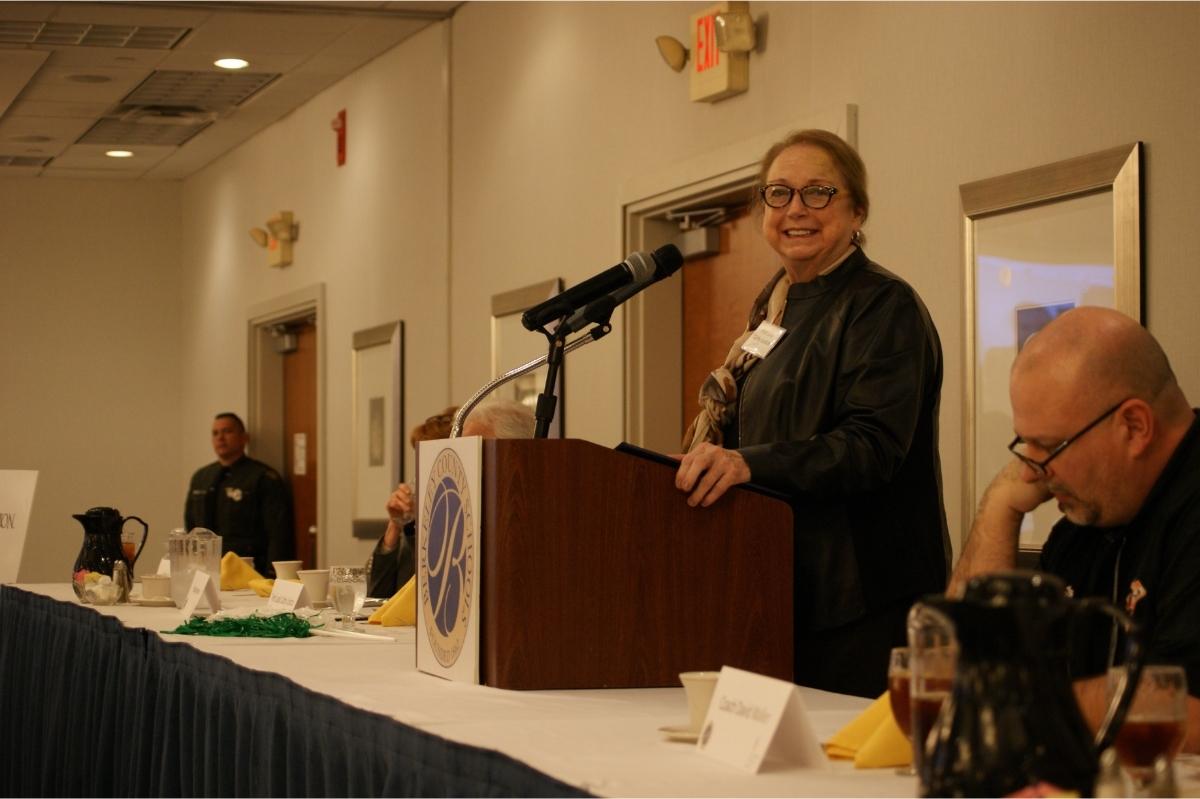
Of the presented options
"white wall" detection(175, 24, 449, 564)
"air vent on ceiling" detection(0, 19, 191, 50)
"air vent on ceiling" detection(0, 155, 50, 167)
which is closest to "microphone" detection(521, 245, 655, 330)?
"white wall" detection(175, 24, 449, 564)

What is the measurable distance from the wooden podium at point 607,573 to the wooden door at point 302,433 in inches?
255


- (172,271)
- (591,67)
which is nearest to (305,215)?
(172,271)

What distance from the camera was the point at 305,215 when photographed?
833cm

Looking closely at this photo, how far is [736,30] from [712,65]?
0.19 meters

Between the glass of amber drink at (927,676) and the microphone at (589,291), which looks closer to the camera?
the glass of amber drink at (927,676)

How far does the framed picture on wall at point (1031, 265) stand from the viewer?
3.02m

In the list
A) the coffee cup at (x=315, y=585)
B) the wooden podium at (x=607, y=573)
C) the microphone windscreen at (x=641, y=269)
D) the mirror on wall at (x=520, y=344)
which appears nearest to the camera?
the wooden podium at (x=607, y=573)

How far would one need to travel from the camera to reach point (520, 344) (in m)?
5.81

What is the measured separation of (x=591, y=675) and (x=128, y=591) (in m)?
1.93

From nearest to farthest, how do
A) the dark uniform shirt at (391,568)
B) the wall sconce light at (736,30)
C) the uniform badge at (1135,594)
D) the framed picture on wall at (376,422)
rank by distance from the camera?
the uniform badge at (1135,594) < the dark uniform shirt at (391,568) < the wall sconce light at (736,30) < the framed picture on wall at (376,422)

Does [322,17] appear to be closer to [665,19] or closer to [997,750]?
[665,19]

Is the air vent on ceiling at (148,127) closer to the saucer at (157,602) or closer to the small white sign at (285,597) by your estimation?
the saucer at (157,602)

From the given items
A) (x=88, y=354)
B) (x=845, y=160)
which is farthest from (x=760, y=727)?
(x=88, y=354)

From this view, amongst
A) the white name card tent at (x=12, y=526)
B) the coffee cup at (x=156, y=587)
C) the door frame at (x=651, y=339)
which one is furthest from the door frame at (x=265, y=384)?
the coffee cup at (x=156, y=587)
